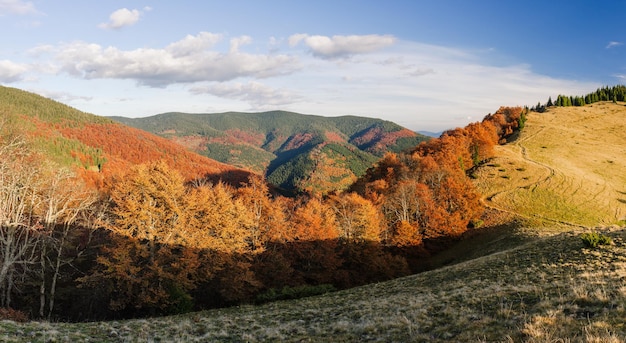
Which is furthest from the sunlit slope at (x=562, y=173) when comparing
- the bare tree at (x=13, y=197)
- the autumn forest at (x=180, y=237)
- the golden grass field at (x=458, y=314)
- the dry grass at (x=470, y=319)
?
the bare tree at (x=13, y=197)

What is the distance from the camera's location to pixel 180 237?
3850 cm

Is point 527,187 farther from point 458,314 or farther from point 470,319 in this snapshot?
point 470,319

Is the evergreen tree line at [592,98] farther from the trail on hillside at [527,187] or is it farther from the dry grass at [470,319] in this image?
the dry grass at [470,319]

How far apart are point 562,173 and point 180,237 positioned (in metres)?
79.4

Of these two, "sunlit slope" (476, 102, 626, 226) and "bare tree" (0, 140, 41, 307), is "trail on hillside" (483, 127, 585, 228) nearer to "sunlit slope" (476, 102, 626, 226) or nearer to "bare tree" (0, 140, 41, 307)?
"sunlit slope" (476, 102, 626, 226)

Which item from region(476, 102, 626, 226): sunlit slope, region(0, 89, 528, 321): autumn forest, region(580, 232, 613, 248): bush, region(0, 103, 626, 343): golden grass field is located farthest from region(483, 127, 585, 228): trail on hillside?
region(580, 232, 613, 248): bush

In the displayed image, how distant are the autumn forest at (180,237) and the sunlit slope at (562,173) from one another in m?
9.23

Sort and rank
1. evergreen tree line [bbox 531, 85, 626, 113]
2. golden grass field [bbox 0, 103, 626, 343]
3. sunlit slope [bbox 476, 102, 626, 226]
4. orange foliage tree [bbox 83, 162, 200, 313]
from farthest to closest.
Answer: evergreen tree line [bbox 531, 85, 626, 113], sunlit slope [bbox 476, 102, 626, 226], orange foliage tree [bbox 83, 162, 200, 313], golden grass field [bbox 0, 103, 626, 343]

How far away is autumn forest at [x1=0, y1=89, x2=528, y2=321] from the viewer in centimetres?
3325

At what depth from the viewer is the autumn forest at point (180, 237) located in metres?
33.2

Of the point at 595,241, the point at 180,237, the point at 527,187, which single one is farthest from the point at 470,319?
the point at 527,187

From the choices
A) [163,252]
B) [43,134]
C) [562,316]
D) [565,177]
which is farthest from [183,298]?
[43,134]

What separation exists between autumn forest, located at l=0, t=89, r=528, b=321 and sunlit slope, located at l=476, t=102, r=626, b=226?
9.23 m

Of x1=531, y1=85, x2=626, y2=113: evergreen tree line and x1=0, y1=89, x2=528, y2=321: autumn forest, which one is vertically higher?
x1=531, y1=85, x2=626, y2=113: evergreen tree line
